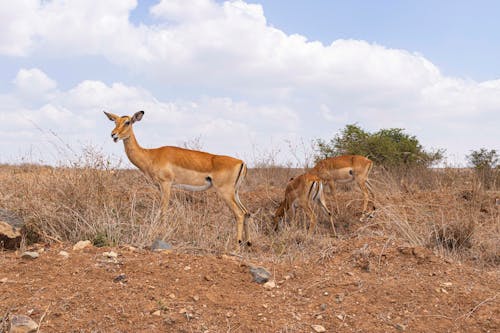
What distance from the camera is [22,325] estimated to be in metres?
3.93

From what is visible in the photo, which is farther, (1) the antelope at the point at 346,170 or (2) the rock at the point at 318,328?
(1) the antelope at the point at 346,170

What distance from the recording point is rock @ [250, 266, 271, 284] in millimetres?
5051

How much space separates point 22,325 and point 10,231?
8.27 feet

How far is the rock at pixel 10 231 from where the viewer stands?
6.07m

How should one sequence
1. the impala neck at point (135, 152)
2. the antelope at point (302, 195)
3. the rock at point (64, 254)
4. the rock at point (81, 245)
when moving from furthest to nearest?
the antelope at point (302, 195) → the impala neck at point (135, 152) → the rock at point (81, 245) → the rock at point (64, 254)

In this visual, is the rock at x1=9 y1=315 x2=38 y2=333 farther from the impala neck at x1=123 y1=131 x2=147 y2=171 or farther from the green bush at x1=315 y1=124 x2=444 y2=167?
the green bush at x1=315 y1=124 x2=444 y2=167

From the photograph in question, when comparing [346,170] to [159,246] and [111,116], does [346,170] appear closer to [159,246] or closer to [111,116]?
[111,116]

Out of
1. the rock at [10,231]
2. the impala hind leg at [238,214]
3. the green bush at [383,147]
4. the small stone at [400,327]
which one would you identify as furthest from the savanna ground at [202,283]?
the green bush at [383,147]

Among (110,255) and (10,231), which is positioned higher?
(10,231)

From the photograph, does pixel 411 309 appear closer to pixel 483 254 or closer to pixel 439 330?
pixel 439 330

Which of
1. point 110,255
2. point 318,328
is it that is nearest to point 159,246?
point 110,255

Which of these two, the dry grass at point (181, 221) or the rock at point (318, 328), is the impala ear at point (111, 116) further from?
the rock at point (318, 328)

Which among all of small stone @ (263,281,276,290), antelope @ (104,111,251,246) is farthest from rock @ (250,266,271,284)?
antelope @ (104,111,251,246)

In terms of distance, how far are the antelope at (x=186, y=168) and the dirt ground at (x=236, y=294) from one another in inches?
146
